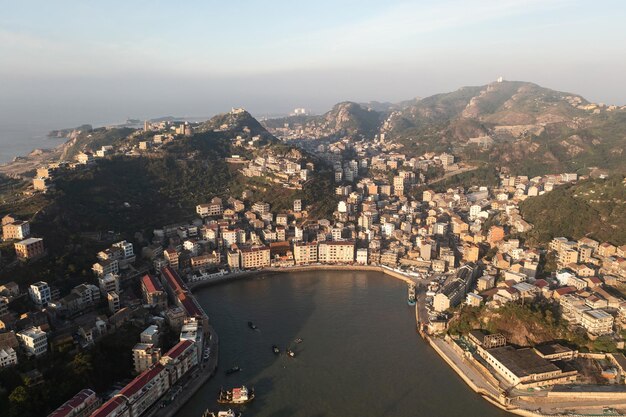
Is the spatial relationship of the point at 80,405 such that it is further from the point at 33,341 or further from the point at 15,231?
the point at 15,231

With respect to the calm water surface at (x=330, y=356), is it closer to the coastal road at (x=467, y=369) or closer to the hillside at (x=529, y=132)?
the coastal road at (x=467, y=369)

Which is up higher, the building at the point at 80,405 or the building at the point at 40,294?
the building at the point at 40,294

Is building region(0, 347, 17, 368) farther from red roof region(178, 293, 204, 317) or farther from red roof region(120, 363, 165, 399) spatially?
red roof region(178, 293, 204, 317)

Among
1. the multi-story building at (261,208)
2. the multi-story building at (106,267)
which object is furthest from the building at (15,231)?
the multi-story building at (261,208)

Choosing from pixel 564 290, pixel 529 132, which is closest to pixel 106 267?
pixel 564 290

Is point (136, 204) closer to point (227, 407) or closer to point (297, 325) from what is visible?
point (297, 325)

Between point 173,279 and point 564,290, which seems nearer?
point 564,290
